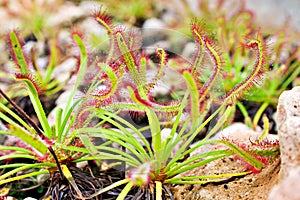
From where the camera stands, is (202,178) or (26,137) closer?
(26,137)

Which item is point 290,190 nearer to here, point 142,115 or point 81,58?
point 142,115

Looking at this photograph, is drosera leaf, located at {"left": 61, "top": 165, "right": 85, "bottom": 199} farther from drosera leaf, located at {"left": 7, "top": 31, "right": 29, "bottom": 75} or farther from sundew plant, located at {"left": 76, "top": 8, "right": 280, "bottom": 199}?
drosera leaf, located at {"left": 7, "top": 31, "right": 29, "bottom": 75}

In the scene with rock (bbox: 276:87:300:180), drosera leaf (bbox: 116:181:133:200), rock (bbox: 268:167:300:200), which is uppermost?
rock (bbox: 276:87:300:180)

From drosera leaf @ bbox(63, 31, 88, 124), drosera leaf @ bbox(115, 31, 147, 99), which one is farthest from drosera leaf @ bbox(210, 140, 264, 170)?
drosera leaf @ bbox(63, 31, 88, 124)

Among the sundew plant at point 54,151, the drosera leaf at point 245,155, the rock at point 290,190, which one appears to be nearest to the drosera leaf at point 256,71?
the drosera leaf at point 245,155

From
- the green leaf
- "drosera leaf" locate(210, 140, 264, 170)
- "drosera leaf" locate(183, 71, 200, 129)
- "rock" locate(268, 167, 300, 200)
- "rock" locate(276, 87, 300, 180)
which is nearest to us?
"rock" locate(268, 167, 300, 200)

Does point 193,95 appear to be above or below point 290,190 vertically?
above

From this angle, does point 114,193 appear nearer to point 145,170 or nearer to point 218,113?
point 145,170

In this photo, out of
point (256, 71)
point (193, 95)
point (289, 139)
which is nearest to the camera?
point (289, 139)

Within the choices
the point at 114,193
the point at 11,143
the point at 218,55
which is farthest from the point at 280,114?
the point at 11,143

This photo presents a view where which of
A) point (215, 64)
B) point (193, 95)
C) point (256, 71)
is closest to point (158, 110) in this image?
point (193, 95)

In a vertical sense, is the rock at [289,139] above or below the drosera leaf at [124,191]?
above

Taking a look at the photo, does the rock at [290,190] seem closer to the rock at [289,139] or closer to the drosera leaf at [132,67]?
the rock at [289,139]
